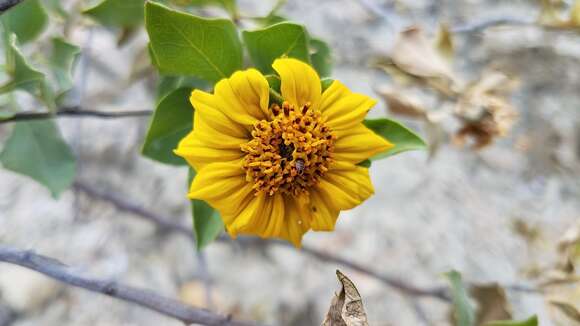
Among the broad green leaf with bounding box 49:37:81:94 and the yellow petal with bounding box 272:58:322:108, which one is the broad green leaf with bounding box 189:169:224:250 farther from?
the broad green leaf with bounding box 49:37:81:94

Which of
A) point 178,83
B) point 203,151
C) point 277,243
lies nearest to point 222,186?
point 203,151

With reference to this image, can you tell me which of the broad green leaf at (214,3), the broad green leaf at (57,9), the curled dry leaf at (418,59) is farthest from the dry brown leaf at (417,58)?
the broad green leaf at (57,9)

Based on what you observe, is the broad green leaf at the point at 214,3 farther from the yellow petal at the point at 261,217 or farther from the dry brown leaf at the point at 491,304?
the dry brown leaf at the point at 491,304

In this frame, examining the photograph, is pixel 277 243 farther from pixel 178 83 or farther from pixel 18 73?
pixel 18 73

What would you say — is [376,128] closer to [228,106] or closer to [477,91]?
[228,106]

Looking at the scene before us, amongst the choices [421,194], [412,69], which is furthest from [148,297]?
[421,194]

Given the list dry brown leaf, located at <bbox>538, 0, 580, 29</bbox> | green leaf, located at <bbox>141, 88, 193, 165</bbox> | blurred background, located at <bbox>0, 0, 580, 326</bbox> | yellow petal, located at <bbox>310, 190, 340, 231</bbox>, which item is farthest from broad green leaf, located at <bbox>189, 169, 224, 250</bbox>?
dry brown leaf, located at <bbox>538, 0, 580, 29</bbox>
